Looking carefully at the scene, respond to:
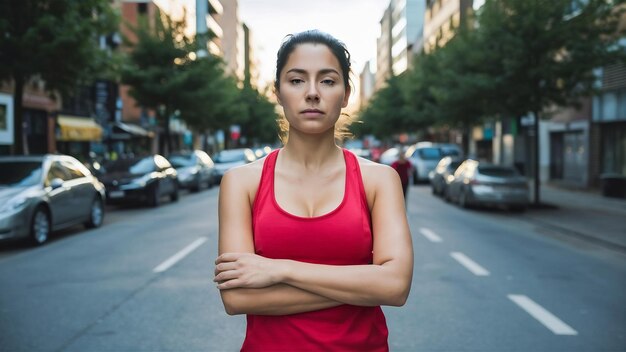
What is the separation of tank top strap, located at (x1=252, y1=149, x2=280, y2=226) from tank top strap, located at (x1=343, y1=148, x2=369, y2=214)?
0.23 m

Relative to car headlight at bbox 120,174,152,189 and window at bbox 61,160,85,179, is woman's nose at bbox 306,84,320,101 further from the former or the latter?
car headlight at bbox 120,174,152,189

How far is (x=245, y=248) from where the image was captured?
207cm

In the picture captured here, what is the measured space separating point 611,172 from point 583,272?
18.2 meters

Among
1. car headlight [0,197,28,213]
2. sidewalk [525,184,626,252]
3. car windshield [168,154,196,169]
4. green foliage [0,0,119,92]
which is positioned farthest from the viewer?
car windshield [168,154,196,169]

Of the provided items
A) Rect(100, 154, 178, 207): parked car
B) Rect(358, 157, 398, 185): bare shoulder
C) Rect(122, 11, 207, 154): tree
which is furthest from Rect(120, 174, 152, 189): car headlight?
Rect(358, 157, 398, 185): bare shoulder

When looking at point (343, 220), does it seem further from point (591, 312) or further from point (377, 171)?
point (591, 312)

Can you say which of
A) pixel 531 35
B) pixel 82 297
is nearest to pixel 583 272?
pixel 82 297

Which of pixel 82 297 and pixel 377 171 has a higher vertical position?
pixel 377 171

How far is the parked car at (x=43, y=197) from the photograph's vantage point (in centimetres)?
1122

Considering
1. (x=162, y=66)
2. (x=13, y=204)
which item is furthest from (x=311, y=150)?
(x=162, y=66)

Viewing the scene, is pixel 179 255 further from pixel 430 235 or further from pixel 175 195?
pixel 175 195

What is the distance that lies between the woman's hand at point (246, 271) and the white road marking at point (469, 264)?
7.18m

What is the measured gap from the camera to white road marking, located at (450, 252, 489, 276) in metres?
8.94

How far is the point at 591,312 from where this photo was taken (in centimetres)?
664
